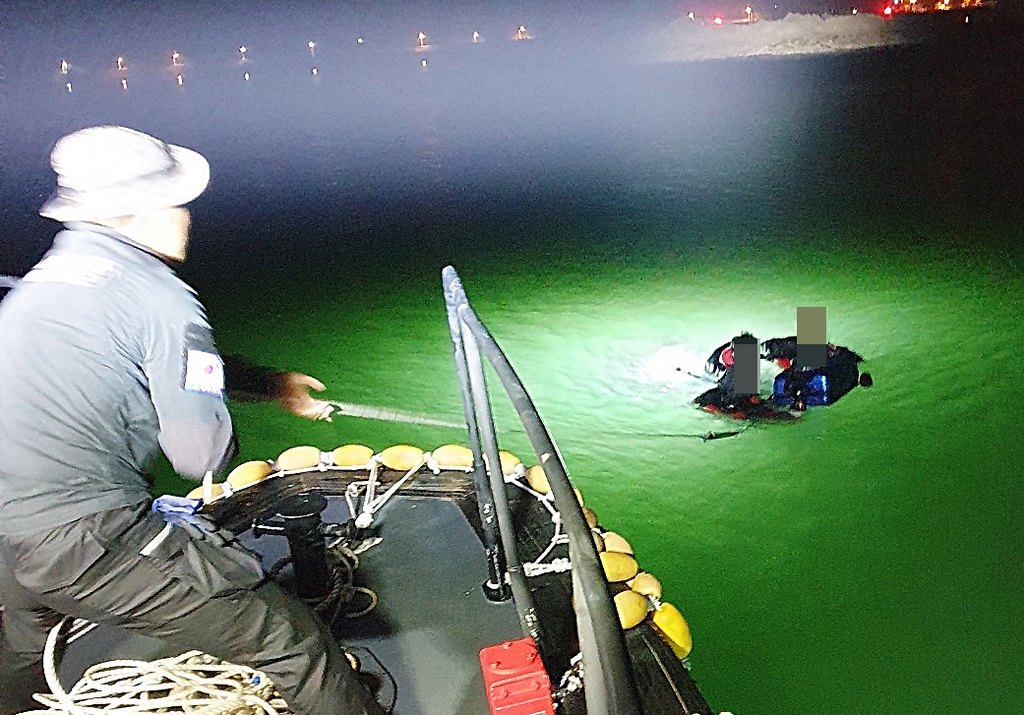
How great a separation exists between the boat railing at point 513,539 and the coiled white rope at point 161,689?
0.46 metres

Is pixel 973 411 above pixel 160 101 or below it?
below

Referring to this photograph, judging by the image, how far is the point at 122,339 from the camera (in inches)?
A: 42.8

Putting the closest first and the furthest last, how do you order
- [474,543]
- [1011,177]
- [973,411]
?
[474,543] < [973,411] < [1011,177]

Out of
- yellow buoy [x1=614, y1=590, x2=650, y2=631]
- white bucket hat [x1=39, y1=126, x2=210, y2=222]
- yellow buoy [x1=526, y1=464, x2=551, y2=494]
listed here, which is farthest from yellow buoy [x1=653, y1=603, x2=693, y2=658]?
white bucket hat [x1=39, y1=126, x2=210, y2=222]

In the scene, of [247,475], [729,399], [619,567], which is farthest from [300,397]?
[729,399]

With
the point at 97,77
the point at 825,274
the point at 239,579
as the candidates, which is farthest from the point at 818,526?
the point at 97,77

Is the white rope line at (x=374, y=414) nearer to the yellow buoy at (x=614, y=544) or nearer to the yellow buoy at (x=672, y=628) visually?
the yellow buoy at (x=614, y=544)

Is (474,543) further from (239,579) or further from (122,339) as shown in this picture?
(122,339)

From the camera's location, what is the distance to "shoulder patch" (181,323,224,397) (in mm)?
1109

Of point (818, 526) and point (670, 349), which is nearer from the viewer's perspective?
point (818, 526)

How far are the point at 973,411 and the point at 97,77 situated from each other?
313cm

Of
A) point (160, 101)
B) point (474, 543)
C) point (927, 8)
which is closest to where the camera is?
point (474, 543)

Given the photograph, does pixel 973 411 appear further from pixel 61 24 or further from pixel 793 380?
pixel 61 24

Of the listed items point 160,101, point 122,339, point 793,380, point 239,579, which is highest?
point 160,101
